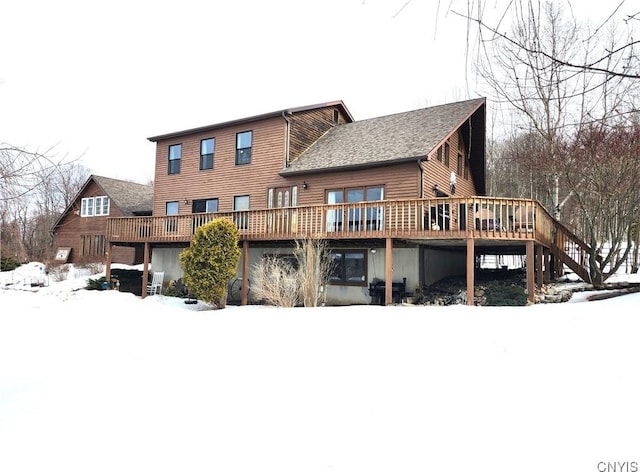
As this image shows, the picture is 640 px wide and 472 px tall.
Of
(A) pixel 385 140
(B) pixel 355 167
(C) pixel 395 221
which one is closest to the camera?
(C) pixel 395 221

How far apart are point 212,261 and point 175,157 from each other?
8.95 m

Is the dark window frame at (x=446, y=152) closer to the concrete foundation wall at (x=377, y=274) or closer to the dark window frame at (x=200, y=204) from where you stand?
the concrete foundation wall at (x=377, y=274)

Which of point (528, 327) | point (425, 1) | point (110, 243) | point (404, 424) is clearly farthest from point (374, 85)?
point (110, 243)

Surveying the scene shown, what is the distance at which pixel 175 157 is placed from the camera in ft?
64.4

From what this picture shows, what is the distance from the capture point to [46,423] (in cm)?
367

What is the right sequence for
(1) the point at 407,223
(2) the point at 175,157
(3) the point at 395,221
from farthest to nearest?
(2) the point at 175,157
(3) the point at 395,221
(1) the point at 407,223

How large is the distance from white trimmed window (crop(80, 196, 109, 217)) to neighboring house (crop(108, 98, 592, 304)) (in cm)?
895

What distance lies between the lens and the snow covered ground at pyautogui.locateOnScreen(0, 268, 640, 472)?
116 inches

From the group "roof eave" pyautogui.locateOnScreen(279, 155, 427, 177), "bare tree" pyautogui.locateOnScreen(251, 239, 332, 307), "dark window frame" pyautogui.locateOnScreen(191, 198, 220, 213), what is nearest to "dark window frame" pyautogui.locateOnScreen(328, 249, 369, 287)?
"bare tree" pyautogui.locateOnScreen(251, 239, 332, 307)

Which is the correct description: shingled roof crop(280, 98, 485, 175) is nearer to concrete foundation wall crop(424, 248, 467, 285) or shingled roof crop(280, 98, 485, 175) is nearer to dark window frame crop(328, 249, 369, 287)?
dark window frame crop(328, 249, 369, 287)

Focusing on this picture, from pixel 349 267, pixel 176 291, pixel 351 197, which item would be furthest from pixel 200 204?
pixel 349 267

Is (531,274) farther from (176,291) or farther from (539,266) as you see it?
(176,291)

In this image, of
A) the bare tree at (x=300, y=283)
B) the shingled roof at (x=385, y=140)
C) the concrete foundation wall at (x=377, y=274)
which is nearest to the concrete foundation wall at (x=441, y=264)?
the concrete foundation wall at (x=377, y=274)

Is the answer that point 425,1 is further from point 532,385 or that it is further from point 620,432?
point 532,385
